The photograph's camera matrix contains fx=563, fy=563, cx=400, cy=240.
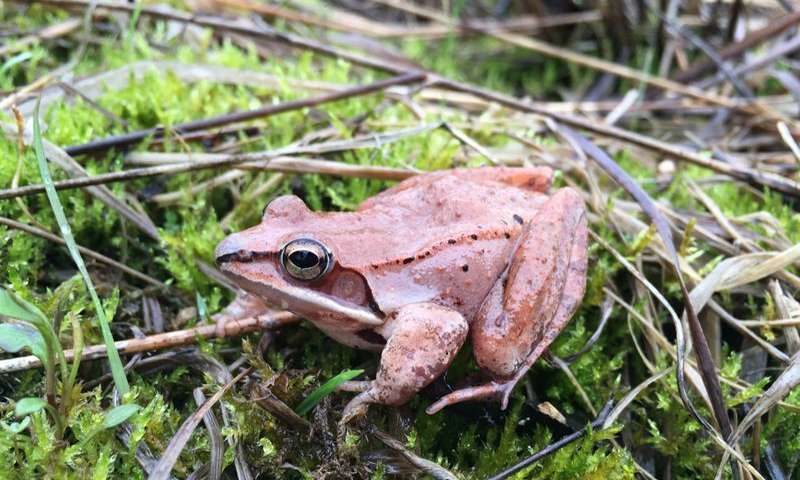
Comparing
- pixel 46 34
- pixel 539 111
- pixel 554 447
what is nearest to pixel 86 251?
pixel 554 447

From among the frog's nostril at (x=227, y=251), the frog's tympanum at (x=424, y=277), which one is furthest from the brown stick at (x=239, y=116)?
the frog's nostril at (x=227, y=251)

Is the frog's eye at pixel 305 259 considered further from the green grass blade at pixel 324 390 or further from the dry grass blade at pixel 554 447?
the dry grass blade at pixel 554 447

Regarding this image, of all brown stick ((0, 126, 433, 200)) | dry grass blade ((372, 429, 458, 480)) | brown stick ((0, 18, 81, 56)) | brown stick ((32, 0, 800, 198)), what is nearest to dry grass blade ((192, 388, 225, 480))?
dry grass blade ((372, 429, 458, 480))

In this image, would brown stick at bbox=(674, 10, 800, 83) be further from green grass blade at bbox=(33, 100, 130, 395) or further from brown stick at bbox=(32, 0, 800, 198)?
green grass blade at bbox=(33, 100, 130, 395)

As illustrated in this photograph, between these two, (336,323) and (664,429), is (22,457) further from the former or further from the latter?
(664,429)

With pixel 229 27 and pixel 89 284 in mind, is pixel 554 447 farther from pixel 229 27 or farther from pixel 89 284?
pixel 229 27

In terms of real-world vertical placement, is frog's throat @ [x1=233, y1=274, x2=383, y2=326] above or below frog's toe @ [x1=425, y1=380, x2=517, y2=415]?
above
